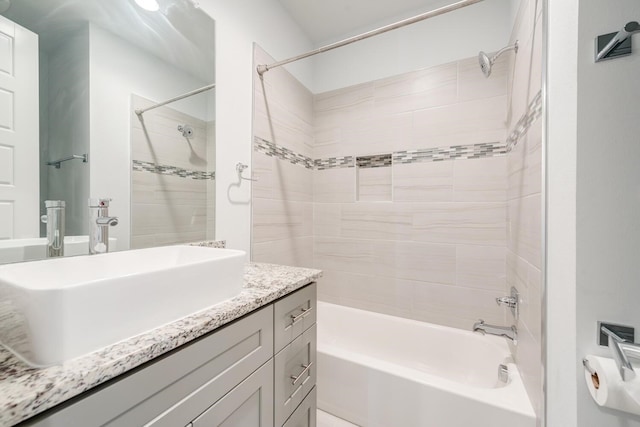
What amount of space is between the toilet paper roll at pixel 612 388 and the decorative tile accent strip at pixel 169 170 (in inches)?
62.3

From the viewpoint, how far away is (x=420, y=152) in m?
1.88

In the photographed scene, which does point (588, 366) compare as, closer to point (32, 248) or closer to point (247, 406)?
point (247, 406)

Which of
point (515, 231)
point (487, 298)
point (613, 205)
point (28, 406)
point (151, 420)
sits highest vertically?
point (613, 205)

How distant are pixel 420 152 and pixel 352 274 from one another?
43.3 inches

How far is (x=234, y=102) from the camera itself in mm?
1488

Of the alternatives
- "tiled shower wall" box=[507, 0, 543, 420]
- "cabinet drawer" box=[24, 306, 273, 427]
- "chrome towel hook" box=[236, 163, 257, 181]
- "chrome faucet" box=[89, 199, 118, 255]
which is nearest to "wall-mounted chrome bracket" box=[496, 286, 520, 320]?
"tiled shower wall" box=[507, 0, 543, 420]

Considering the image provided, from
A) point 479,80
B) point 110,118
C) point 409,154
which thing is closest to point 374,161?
point 409,154

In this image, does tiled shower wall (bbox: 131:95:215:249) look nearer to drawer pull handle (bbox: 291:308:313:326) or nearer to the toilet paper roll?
drawer pull handle (bbox: 291:308:313:326)

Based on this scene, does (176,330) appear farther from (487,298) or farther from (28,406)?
(487,298)

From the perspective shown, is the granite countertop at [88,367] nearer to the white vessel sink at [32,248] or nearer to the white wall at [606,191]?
the white vessel sink at [32,248]

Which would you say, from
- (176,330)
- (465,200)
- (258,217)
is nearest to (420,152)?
(465,200)

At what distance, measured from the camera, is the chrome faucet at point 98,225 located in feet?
2.89

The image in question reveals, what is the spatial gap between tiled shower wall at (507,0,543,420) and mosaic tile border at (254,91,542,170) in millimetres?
82

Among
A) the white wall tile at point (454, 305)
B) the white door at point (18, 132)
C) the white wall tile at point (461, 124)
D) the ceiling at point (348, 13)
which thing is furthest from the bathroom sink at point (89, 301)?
the ceiling at point (348, 13)
